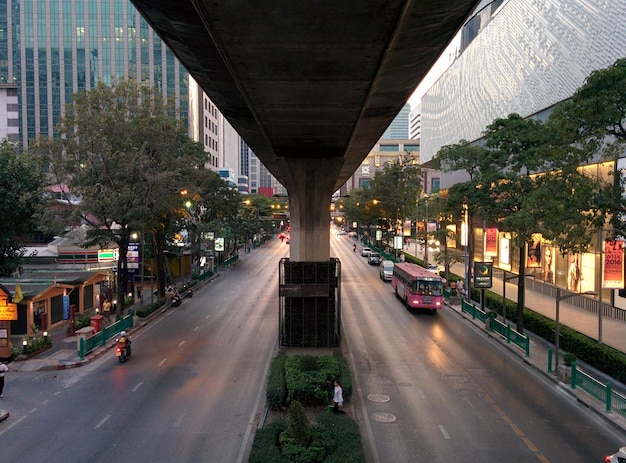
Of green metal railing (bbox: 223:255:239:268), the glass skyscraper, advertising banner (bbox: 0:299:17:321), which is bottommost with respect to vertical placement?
green metal railing (bbox: 223:255:239:268)

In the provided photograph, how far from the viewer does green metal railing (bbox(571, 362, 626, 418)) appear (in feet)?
52.6

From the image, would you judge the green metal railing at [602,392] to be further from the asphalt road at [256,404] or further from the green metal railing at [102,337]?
the green metal railing at [102,337]

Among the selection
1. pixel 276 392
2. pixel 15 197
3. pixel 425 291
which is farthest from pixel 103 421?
pixel 425 291

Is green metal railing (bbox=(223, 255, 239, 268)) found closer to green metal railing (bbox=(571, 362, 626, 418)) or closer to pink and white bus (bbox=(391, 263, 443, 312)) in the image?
pink and white bus (bbox=(391, 263, 443, 312))

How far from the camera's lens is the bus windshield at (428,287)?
33938 mm

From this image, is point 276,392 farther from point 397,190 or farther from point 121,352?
point 397,190

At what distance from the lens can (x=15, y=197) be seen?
95.7ft

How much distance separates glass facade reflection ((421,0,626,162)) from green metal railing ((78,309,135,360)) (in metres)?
31.5

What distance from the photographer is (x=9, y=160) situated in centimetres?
2942

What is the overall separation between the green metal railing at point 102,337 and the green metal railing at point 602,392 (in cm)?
2004

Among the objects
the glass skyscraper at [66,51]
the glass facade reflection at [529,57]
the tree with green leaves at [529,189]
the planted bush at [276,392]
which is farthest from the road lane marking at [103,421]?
the glass skyscraper at [66,51]

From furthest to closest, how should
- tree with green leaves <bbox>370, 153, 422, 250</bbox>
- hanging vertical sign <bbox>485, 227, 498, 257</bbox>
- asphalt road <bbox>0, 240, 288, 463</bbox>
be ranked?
1. tree with green leaves <bbox>370, 153, 422, 250</bbox>
2. hanging vertical sign <bbox>485, 227, 498, 257</bbox>
3. asphalt road <bbox>0, 240, 288, 463</bbox>

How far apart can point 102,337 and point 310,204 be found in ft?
39.8

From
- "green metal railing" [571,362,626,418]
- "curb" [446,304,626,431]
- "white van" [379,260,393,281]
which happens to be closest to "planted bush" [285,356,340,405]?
"curb" [446,304,626,431]
